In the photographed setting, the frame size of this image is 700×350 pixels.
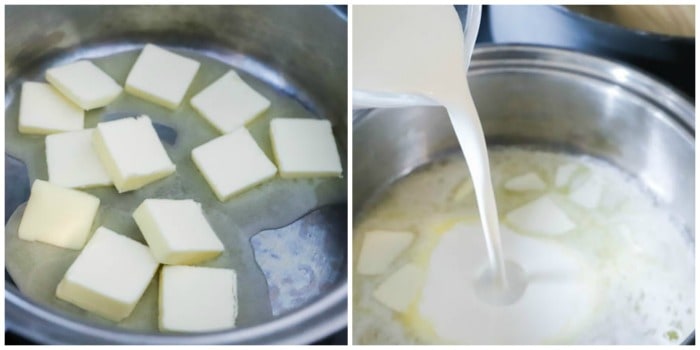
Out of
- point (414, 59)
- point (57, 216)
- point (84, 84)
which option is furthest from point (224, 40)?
point (414, 59)

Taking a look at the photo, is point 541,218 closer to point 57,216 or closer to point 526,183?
point 526,183

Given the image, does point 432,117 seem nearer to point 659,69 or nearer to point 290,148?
point 290,148

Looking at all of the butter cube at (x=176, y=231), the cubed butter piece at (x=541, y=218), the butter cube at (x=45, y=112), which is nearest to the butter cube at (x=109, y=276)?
the butter cube at (x=176, y=231)

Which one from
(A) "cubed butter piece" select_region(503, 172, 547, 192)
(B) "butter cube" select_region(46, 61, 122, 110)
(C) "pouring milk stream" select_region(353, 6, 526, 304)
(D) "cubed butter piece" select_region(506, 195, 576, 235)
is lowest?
(D) "cubed butter piece" select_region(506, 195, 576, 235)

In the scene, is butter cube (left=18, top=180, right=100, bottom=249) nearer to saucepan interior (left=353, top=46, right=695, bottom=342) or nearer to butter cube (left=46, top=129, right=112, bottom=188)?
butter cube (left=46, top=129, right=112, bottom=188)

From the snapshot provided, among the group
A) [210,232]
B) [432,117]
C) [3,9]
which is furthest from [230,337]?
[3,9]

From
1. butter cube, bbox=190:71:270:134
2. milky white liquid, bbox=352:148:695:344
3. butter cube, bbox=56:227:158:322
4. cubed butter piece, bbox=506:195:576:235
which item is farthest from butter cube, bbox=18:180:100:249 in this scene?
cubed butter piece, bbox=506:195:576:235
